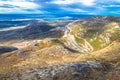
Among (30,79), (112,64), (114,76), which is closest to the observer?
(30,79)

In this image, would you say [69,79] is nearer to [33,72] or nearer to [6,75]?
[33,72]

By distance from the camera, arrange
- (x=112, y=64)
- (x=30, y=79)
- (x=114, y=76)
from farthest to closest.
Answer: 1. (x=112, y=64)
2. (x=114, y=76)
3. (x=30, y=79)

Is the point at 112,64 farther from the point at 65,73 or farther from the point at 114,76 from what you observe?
the point at 65,73

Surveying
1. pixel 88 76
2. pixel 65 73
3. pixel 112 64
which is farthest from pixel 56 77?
pixel 112 64

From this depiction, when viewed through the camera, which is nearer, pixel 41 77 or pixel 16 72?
pixel 41 77

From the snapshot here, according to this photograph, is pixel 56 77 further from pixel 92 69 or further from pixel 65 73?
pixel 92 69

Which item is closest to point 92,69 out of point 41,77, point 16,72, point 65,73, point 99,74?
point 99,74

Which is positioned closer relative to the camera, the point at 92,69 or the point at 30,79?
the point at 30,79
